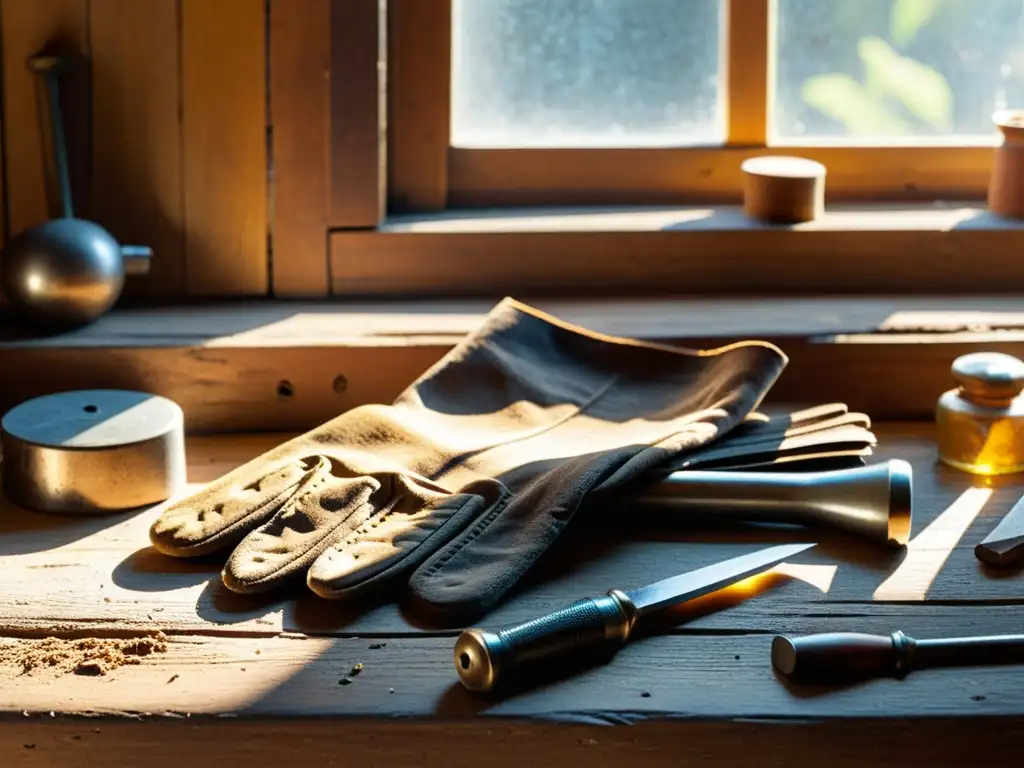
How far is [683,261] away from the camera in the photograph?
177 cm

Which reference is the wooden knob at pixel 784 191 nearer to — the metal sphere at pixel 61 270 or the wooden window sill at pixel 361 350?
the wooden window sill at pixel 361 350

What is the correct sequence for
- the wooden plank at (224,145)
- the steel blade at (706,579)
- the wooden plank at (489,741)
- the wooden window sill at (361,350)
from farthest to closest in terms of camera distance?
the wooden plank at (224,145) → the wooden window sill at (361,350) → the steel blade at (706,579) → the wooden plank at (489,741)

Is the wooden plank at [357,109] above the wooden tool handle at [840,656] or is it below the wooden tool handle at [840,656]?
above

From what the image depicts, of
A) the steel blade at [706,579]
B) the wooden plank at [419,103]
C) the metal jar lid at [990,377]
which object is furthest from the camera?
the wooden plank at [419,103]

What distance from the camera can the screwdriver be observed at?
1051 millimetres

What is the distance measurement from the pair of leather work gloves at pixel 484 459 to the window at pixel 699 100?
13.5 inches

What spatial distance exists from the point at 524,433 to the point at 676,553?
24 cm

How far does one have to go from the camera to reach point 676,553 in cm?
127

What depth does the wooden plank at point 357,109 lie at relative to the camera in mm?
1670

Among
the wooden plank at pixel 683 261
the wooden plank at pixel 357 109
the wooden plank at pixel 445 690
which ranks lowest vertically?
the wooden plank at pixel 445 690

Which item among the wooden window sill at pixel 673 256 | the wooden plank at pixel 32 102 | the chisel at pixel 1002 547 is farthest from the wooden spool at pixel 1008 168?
the wooden plank at pixel 32 102

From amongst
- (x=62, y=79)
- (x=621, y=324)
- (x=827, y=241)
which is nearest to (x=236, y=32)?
(x=62, y=79)

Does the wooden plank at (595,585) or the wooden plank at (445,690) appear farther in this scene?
the wooden plank at (595,585)

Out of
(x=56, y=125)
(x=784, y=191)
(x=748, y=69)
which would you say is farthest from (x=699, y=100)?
(x=56, y=125)
